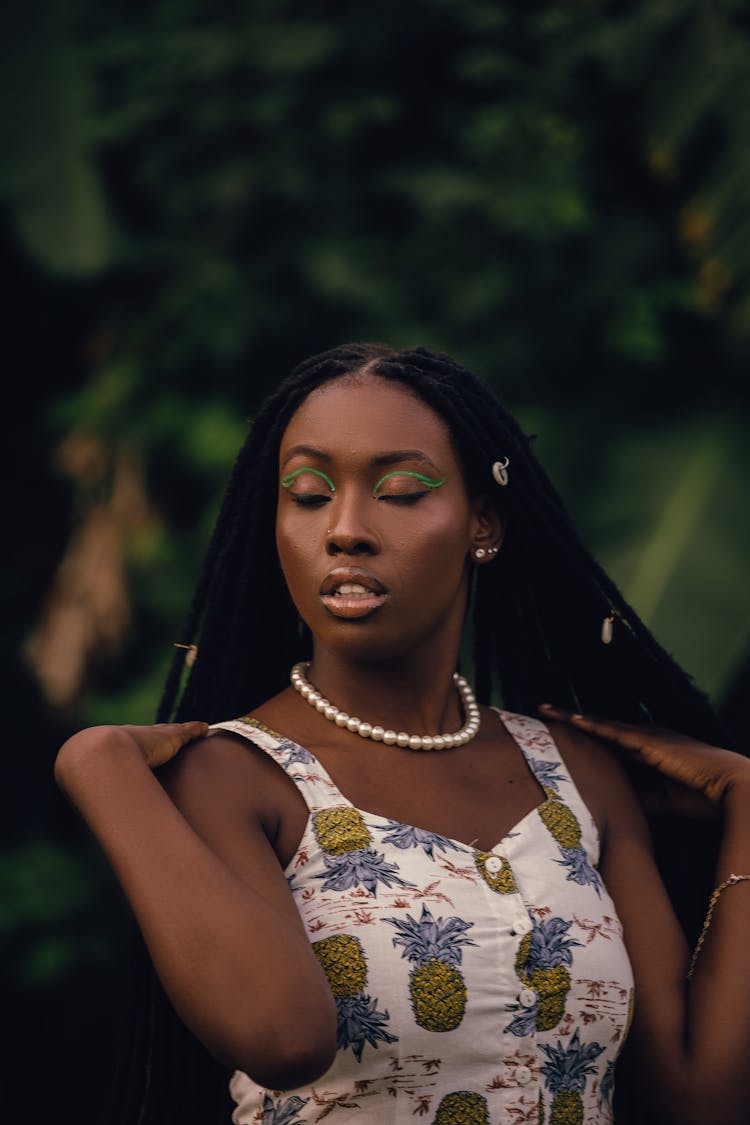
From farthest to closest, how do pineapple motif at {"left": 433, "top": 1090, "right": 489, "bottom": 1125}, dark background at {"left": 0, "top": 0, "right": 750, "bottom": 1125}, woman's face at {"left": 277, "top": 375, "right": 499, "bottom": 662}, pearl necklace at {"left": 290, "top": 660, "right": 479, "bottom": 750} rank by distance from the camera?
1. dark background at {"left": 0, "top": 0, "right": 750, "bottom": 1125}
2. pearl necklace at {"left": 290, "top": 660, "right": 479, "bottom": 750}
3. woman's face at {"left": 277, "top": 375, "right": 499, "bottom": 662}
4. pineapple motif at {"left": 433, "top": 1090, "right": 489, "bottom": 1125}

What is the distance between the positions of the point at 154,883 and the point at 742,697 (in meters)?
4.17

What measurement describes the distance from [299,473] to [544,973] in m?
1.04

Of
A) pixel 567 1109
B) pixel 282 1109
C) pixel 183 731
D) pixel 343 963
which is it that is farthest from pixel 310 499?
pixel 567 1109

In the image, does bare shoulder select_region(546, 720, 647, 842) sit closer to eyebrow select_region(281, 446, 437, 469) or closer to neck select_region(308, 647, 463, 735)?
neck select_region(308, 647, 463, 735)

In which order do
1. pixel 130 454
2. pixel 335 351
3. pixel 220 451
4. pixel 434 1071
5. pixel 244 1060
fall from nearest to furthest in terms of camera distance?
pixel 244 1060 → pixel 434 1071 → pixel 335 351 → pixel 220 451 → pixel 130 454

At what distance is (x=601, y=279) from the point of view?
19.7 feet

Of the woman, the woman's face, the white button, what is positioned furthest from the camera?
the woman's face

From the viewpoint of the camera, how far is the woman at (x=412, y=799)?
2.32 m

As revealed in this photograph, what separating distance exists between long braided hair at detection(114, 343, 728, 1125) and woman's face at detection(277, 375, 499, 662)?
0.10m

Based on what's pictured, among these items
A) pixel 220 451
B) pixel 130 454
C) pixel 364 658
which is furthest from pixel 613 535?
pixel 364 658

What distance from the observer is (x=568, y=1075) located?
2.57 m

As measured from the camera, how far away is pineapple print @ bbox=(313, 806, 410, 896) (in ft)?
8.16

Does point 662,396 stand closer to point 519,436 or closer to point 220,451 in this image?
point 220,451

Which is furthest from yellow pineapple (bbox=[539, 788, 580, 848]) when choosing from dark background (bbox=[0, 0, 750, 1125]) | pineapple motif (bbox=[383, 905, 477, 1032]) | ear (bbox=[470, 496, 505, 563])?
dark background (bbox=[0, 0, 750, 1125])
